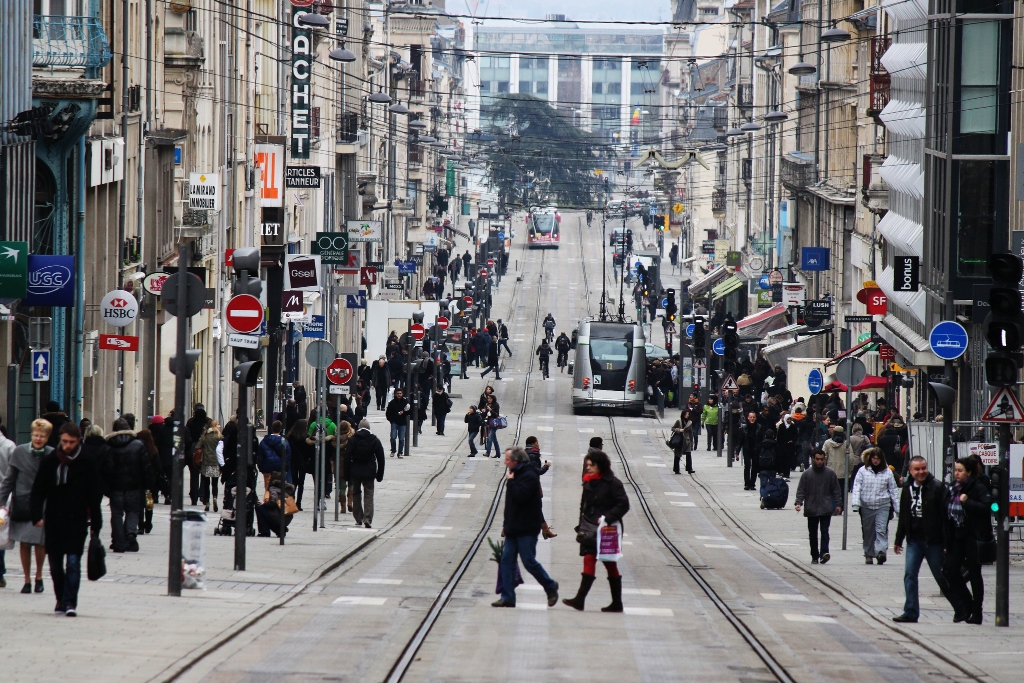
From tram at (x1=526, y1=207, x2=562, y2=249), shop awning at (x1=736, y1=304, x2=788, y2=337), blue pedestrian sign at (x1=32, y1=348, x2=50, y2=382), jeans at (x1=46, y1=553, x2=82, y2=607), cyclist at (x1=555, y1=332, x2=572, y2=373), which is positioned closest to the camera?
jeans at (x1=46, y1=553, x2=82, y2=607)

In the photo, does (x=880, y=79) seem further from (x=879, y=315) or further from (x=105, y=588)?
(x=105, y=588)

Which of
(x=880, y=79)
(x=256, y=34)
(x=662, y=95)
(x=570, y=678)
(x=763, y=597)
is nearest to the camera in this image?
(x=570, y=678)

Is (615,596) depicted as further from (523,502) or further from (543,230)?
(543,230)

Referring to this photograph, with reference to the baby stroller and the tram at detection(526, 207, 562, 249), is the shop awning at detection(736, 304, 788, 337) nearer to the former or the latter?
the baby stroller

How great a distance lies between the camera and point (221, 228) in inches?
1716

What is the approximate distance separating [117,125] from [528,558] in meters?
19.6

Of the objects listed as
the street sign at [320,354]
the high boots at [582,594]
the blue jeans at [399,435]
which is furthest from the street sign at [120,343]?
the blue jeans at [399,435]

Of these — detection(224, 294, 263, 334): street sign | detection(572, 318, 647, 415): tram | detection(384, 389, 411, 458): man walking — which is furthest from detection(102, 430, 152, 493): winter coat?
detection(572, 318, 647, 415): tram

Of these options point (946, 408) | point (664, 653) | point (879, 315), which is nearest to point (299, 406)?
point (879, 315)

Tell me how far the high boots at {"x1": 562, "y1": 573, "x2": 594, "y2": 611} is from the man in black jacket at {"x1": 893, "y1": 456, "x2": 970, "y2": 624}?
2733 mm

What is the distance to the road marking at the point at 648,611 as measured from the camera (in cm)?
1534

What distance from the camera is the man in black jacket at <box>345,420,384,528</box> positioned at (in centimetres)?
2369

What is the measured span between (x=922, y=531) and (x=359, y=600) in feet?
16.5

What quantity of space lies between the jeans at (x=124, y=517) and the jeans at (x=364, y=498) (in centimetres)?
547
